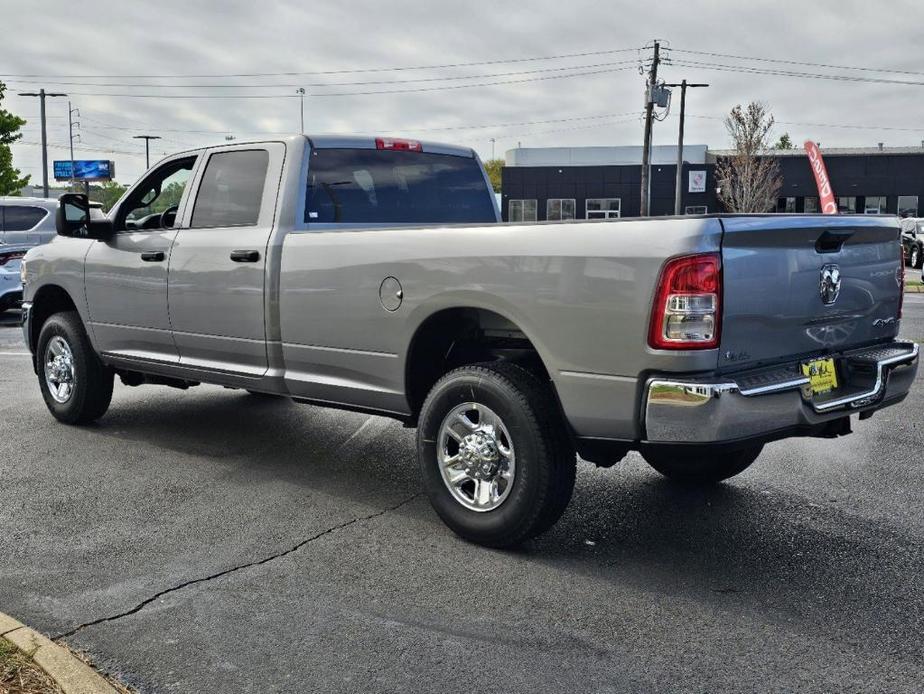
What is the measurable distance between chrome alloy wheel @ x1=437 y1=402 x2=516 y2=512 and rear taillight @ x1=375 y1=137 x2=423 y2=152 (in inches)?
91.3

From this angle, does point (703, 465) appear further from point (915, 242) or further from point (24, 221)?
point (915, 242)

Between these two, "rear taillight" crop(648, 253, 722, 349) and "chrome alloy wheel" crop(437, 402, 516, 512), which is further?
"chrome alloy wheel" crop(437, 402, 516, 512)

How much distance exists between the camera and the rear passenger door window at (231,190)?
5.82m

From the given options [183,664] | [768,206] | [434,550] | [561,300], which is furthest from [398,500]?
[768,206]

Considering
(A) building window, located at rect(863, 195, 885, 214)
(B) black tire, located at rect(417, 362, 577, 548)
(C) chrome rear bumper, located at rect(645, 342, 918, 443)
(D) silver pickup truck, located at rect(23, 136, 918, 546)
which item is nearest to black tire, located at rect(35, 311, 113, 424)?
(D) silver pickup truck, located at rect(23, 136, 918, 546)

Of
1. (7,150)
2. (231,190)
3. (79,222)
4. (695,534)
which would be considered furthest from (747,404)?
(7,150)

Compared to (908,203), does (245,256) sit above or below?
below

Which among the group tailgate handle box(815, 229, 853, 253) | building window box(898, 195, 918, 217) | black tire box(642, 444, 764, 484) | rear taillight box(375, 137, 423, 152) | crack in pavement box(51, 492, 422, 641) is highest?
building window box(898, 195, 918, 217)

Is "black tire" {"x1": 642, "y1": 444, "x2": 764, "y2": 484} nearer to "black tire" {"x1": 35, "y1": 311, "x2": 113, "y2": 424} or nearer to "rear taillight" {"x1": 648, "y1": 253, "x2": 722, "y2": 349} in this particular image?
"rear taillight" {"x1": 648, "y1": 253, "x2": 722, "y2": 349}

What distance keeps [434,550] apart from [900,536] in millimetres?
2157

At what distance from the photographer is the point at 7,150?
3981 cm

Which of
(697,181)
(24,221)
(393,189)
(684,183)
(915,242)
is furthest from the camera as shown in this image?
(684,183)

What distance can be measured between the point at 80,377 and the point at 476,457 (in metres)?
3.73

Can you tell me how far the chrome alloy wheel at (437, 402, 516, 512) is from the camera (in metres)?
4.45
